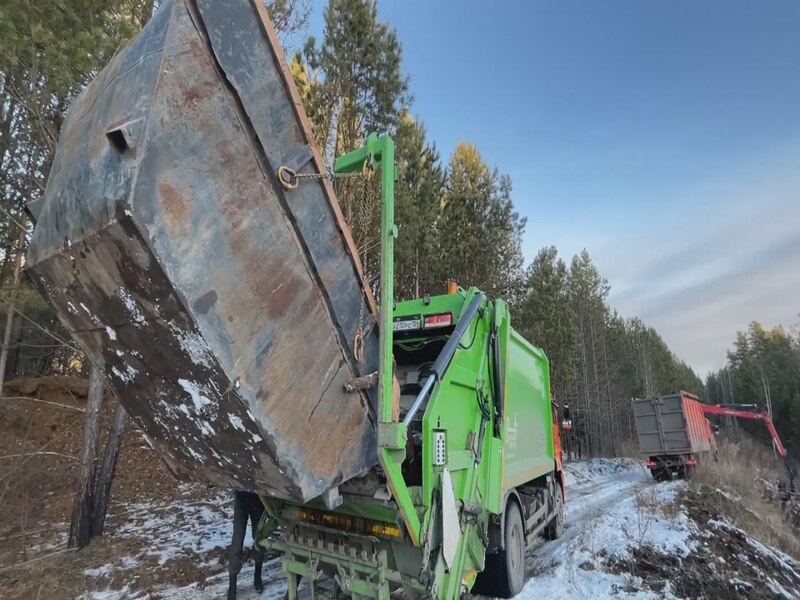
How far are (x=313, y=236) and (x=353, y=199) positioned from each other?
609cm

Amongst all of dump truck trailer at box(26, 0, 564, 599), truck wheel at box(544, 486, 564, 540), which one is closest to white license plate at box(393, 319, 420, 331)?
dump truck trailer at box(26, 0, 564, 599)

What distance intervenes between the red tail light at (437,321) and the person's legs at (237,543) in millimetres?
2307

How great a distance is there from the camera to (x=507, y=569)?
14.0ft

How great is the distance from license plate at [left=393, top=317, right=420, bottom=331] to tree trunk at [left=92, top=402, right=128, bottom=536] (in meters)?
4.14

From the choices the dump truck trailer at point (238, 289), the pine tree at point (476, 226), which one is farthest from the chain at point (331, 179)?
the pine tree at point (476, 226)

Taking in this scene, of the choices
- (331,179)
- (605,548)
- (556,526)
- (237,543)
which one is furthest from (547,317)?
(331,179)

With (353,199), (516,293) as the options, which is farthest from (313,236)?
(516,293)

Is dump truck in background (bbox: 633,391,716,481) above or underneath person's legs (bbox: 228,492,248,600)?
above

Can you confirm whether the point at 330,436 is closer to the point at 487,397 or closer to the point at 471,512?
the point at 471,512

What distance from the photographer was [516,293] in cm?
1852

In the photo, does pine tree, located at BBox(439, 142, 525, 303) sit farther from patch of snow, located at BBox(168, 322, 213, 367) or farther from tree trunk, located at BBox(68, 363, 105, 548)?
patch of snow, located at BBox(168, 322, 213, 367)

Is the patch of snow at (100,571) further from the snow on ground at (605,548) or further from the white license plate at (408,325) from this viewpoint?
the snow on ground at (605,548)

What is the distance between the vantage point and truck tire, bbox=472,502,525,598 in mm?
4273

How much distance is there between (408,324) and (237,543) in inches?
98.1
